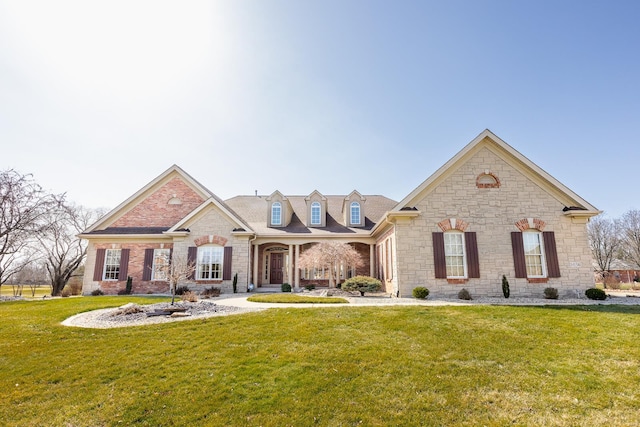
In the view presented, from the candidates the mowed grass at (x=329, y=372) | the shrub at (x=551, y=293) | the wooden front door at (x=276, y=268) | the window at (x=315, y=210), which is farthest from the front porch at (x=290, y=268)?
the mowed grass at (x=329, y=372)

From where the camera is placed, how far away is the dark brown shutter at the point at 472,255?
14182 millimetres

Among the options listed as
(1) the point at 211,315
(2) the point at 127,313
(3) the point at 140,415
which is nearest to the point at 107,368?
(3) the point at 140,415

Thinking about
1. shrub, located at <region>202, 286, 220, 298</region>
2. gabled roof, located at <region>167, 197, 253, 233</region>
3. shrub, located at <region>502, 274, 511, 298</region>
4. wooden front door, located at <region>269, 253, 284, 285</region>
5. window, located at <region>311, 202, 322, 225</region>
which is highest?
window, located at <region>311, 202, 322, 225</region>

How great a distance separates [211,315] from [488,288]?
38.4 ft

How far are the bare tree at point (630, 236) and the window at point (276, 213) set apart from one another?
44.5 metres

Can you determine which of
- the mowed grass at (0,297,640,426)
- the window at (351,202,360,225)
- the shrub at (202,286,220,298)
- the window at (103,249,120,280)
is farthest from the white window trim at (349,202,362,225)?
the window at (103,249,120,280)

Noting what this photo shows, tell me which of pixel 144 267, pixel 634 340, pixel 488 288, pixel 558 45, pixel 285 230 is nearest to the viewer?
pixel 634 340

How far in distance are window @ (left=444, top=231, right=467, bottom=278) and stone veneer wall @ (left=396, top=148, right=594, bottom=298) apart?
0.54m

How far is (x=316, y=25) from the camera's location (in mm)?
10438

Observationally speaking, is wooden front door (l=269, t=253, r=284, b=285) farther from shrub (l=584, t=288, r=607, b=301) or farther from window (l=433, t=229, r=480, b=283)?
shrub (l=584, t=288, r=607, b=301)

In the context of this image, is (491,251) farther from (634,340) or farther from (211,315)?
(211,315)

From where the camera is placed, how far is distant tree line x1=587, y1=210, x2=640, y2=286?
39.9 meters

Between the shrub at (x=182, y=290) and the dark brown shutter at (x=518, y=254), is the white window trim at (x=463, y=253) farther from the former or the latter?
the shrub at (x=182, y=290)

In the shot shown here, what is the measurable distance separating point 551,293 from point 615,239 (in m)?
41.1
